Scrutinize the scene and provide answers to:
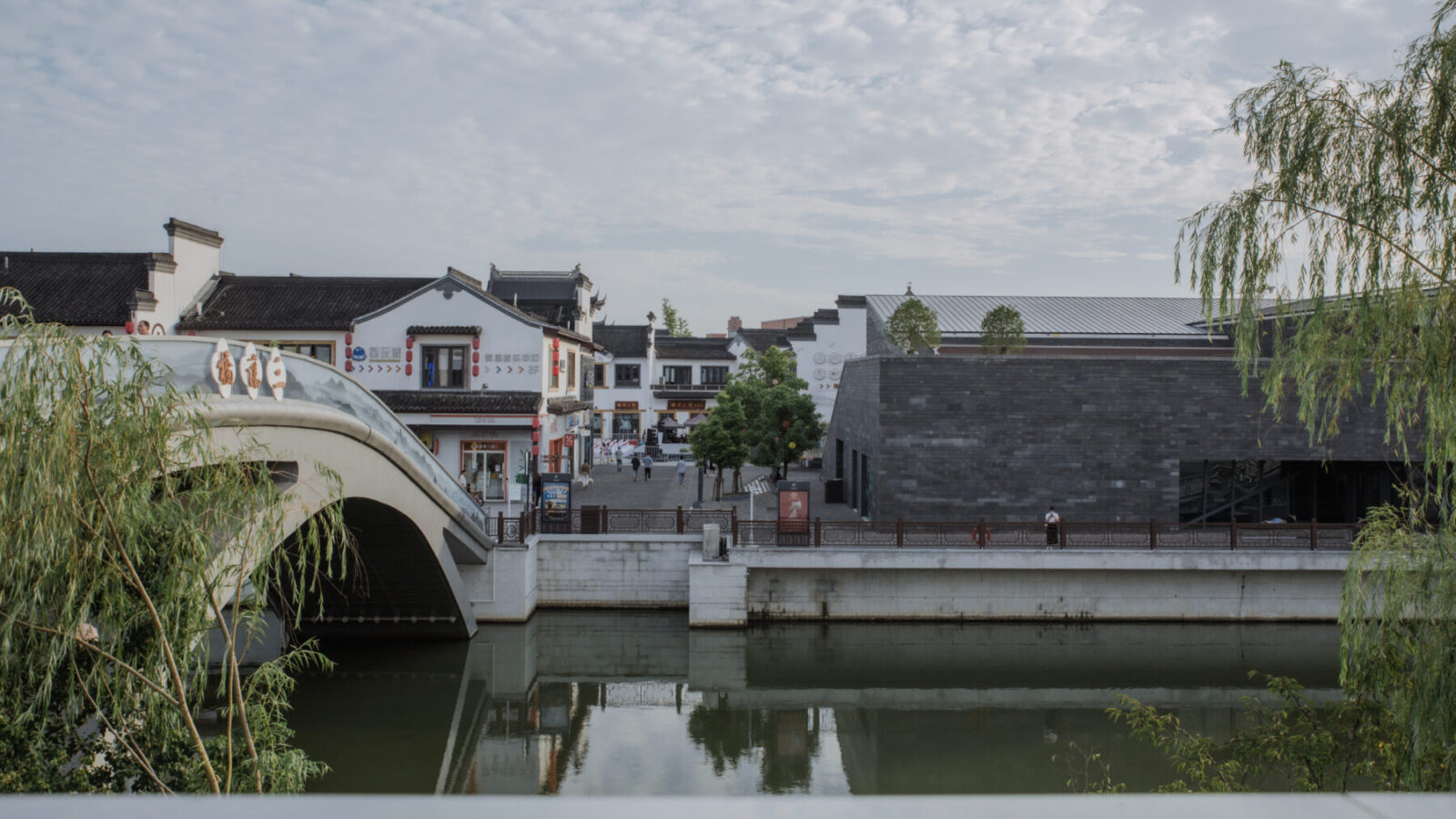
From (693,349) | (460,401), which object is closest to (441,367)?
(460,401)

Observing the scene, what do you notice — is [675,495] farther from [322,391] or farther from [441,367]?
[322,391]

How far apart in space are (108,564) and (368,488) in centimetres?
925

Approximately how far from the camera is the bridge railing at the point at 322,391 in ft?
30.0

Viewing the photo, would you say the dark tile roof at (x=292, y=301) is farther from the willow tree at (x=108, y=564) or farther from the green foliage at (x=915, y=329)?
the willow tree at (x=108, y=564)

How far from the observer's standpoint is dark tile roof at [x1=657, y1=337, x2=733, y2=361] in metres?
57.3

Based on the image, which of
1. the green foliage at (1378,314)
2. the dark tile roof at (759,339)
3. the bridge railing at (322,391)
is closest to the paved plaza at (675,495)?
the bridge railing at (322,391)

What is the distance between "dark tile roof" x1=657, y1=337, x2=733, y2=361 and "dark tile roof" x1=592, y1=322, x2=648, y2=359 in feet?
9.01

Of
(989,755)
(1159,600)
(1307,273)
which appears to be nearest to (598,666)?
(989,755)

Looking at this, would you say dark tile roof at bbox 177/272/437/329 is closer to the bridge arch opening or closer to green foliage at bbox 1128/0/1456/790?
the bridge arch opening

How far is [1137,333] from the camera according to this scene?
1490 inches

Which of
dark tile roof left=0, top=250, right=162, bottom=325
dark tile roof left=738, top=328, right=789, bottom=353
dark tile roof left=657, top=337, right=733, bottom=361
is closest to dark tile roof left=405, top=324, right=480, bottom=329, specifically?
dark tile roof left=0, top=250, right=162, bottom=325

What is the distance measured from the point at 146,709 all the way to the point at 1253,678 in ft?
57.1

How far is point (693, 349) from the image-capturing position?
191 feet

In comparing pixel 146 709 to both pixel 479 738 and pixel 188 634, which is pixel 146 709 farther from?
pixel 479 738
